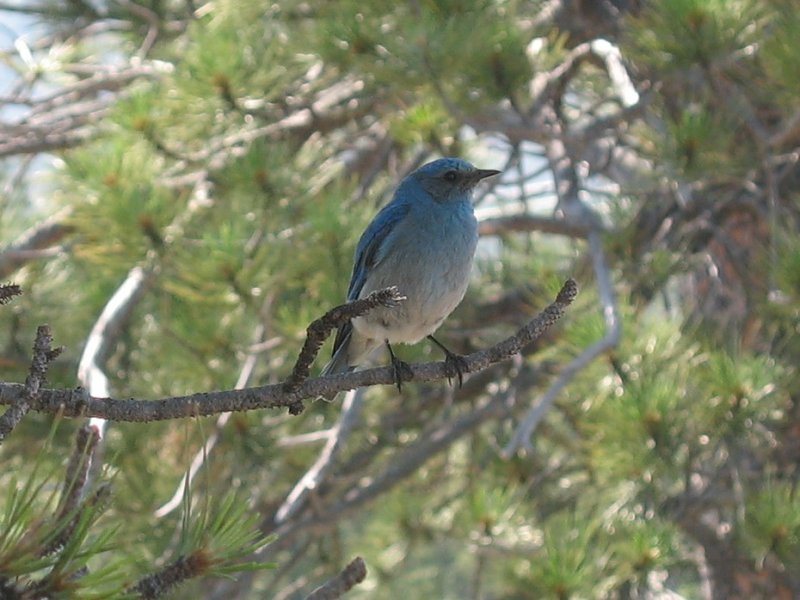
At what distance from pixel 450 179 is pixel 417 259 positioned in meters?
0.38

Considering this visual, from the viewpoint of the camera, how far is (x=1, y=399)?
1379mm

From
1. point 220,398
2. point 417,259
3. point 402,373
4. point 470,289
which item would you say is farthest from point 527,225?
point 220,398

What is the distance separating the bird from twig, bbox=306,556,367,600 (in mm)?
1120

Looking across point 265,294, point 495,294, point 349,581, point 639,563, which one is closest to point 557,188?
point 495,294

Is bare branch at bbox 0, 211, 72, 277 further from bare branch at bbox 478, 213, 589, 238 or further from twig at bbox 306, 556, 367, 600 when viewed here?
twig at bbox 306, 556, 367, 600

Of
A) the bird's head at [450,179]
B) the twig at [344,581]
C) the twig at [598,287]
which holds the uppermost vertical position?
the twig at [344,581]

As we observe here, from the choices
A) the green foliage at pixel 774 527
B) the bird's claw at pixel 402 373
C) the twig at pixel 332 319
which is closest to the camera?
the twig at pixel 332 319

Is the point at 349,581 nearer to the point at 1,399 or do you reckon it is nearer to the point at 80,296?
the point at 1,399

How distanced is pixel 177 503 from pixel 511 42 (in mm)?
1571

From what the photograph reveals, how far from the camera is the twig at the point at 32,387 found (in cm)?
114

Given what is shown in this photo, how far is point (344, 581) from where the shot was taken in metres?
1.46

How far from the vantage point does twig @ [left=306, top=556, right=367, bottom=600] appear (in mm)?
1451

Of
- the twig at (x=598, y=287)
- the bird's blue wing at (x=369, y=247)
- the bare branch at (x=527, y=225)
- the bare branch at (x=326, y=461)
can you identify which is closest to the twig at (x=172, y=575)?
the twig at (x=598, y=287)

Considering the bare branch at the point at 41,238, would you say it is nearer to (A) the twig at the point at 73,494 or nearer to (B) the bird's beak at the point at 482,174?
(B) the bird's beak at the point at 482,174
